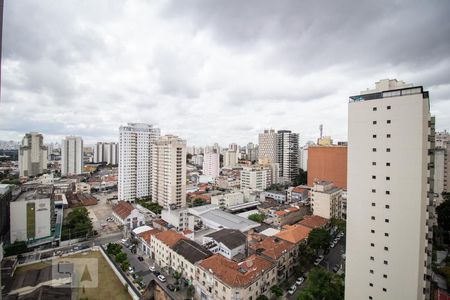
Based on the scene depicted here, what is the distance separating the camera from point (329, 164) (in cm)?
3538

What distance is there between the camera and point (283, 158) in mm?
52031

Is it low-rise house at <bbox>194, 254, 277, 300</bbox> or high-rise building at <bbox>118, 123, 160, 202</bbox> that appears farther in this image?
high-rise building at <bbox>118, 123, 160, 202</bbox>

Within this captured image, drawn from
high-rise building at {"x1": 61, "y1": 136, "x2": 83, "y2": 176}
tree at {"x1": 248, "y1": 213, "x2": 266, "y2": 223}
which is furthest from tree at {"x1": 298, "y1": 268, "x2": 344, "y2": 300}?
high-rise building at {"x1": 61, "y1": 136, "x2": 83, "y2": 176}

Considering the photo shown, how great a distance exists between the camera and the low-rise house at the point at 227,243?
54.7 feet

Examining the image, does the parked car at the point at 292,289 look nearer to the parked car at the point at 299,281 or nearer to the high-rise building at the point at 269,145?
the parked car at the point at 299,281

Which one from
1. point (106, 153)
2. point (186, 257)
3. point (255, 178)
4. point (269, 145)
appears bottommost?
point (186, 257)

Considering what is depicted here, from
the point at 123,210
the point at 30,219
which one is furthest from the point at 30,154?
the point at 123,210

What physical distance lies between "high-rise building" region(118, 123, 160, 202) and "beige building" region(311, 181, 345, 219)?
24632mm

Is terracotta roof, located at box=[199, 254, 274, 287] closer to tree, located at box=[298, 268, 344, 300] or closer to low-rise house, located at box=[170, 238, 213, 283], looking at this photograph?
low-rise house, located at box=[170, 238, 213, 283]

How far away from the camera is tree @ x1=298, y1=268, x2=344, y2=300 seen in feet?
37.8

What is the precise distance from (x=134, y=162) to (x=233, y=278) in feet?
89.9

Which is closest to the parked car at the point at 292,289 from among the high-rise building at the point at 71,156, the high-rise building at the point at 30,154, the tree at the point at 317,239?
the tree at the point at 317,239

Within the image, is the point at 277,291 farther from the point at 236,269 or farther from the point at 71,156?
the point at 71,156

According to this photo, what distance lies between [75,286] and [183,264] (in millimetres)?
6200
